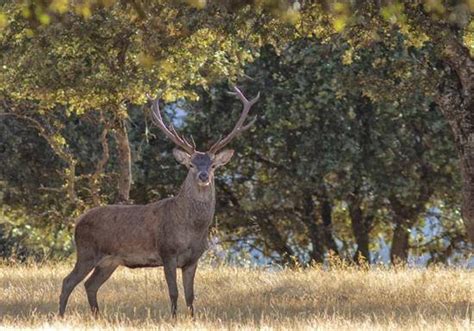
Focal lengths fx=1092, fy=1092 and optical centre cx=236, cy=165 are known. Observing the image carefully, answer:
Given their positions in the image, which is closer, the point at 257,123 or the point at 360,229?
the point at 257,123

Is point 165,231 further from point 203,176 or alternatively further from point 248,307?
point 248,307

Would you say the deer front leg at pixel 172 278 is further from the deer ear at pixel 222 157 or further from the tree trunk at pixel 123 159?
the tree trunk at pixel 123 159

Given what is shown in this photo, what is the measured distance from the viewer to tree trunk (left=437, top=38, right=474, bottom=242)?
47.0 ft

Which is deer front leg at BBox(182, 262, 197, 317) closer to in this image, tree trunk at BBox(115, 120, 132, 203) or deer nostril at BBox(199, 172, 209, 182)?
deer nostril at BBox(199, 172, 209, 182)

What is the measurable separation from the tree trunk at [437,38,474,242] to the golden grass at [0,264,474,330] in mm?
1241

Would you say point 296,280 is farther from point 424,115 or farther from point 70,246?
point 70,246

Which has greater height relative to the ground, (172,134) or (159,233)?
(172,134)

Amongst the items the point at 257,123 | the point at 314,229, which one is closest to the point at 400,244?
the point at 314,229

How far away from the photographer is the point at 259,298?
48.1 feet

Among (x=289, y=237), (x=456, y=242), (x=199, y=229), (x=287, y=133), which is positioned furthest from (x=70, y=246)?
(x=199, y=229)

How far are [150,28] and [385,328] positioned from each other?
5.73m

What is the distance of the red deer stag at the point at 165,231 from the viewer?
13.1 meters

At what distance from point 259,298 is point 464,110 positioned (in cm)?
371

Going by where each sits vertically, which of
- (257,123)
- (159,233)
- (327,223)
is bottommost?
(159,233)
